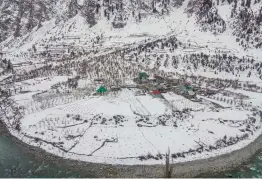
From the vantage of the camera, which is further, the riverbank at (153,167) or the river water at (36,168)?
the riverbank at (153,167)

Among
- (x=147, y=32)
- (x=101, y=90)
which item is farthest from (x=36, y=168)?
(x=147, y=32)

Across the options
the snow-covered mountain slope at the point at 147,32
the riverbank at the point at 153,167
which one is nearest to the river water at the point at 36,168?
the riverbank at the point at 153,167

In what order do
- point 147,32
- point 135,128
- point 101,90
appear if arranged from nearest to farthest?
point 135,128, point 101,90, point 147,32

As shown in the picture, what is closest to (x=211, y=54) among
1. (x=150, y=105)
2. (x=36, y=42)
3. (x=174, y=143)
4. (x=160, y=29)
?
(x=160, y=29)

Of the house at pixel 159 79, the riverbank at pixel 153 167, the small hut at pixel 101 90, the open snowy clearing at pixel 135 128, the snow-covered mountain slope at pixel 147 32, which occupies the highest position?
the snow-covered mountain slope at pixel 147 32

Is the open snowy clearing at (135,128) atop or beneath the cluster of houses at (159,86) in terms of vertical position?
beneath

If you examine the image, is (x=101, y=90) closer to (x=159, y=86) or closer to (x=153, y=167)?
(x=159, y=86)

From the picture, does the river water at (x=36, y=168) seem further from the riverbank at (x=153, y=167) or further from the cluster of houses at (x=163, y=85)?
the cluster of houses at (x=163, y=85)
